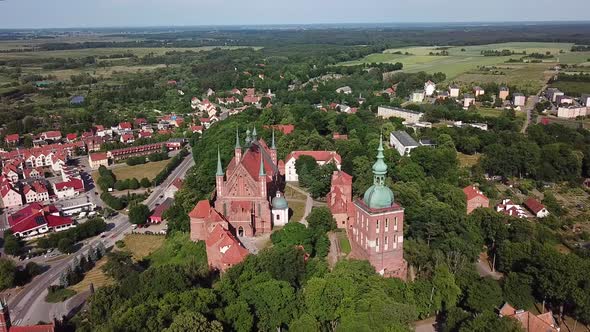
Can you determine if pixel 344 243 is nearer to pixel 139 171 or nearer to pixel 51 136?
pixel 139 171

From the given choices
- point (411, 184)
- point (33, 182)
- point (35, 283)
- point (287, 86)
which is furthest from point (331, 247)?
point (287, 86)

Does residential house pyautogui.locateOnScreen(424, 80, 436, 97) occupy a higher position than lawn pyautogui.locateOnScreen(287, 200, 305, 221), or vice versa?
residential house pyautogui.locateOnScreen(424, 80, 436, 97)

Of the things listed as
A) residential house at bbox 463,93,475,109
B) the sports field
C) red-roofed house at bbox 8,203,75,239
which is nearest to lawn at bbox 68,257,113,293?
red-roofed house at bbox 8,203,75,239

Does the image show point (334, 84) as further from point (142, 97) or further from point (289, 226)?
point (289, 226)

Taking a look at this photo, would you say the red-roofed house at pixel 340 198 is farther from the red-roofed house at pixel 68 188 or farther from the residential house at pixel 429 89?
the residential house at pixel 429 89

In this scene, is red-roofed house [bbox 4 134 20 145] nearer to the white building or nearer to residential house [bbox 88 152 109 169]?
residential house [bbox 88 152 109 169]
